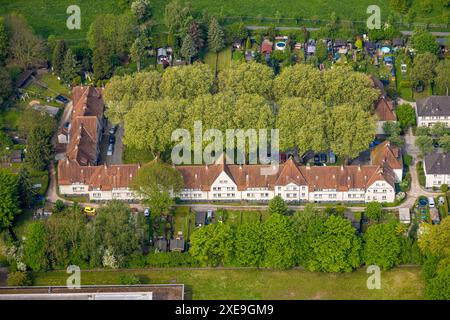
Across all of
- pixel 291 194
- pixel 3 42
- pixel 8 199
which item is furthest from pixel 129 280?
pixel 3 42

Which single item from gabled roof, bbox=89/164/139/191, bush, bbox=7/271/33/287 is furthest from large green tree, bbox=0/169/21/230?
gabled roof, bbox=89/164/139/191

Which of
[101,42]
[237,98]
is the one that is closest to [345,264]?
[237,98]

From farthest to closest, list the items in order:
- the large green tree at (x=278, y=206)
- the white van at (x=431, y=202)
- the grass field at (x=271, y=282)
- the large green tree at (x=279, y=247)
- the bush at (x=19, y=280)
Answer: the white van at (x=431, y=202) → the large green tree at (x=278, y=206) → the large green tree at (x=279, y=247) → the bush at (x=19, y=280) → the grass field at (x=271, y=282)

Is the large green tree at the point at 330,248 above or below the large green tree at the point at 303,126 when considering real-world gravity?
below

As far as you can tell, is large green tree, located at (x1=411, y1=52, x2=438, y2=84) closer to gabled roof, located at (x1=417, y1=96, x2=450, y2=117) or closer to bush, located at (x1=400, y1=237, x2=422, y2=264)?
gabled roof, located at (x1=417, y1=96, x2=450, y2=117)

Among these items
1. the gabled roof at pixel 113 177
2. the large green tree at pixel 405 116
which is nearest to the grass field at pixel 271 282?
the gabled roof at pixel 113 177

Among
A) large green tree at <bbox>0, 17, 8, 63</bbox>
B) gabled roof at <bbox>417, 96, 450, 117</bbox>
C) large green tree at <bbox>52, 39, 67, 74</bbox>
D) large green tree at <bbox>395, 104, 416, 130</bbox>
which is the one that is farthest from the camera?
large green tree at <bbox>0, 17, 8, 63</bbox>

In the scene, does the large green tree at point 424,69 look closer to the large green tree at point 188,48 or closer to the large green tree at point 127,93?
the large green tree at point 188,48
